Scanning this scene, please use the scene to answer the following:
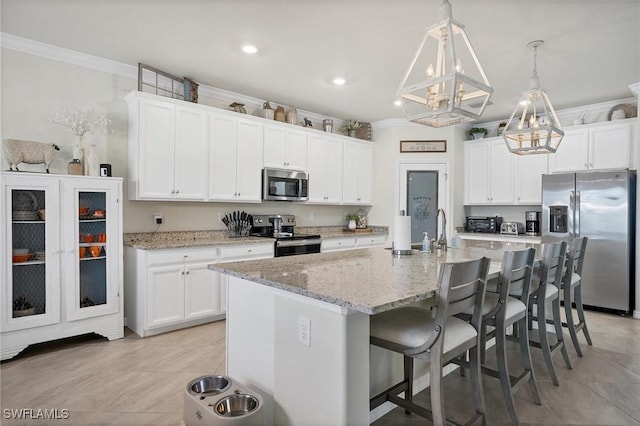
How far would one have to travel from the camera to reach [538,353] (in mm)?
3156

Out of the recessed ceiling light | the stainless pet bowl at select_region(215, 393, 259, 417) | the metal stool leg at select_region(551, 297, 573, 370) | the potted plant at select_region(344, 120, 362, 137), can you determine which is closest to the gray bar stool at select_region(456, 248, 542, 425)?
the metal stool leg at select_region(551, 297, 573, 370)

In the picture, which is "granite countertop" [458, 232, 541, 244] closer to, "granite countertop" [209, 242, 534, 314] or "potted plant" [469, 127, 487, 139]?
"potted plant" [469, 127, 487, 139]

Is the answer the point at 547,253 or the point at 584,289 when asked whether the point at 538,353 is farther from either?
the point at 584,289

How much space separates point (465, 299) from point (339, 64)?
2.75 meters

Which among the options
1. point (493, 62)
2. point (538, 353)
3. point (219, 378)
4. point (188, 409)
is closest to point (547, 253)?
point (538, 353)

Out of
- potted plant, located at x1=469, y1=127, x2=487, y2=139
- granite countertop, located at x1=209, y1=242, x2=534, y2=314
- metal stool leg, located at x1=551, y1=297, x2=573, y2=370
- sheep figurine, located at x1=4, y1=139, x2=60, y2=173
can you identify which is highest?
potted plant, located at x1=469, y1=127, x2=487, y2=139

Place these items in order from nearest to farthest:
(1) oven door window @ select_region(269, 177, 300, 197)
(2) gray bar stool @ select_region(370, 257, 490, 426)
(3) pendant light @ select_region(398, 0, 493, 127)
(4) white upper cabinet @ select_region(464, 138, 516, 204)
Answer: (2) gray bar stool @ select_region(370, 257, 490, 426)
(3) pendant light @ select_region(398, 0, 493, 127)
(1) oven door window @ select_region(269, 177, 300, 197)
(4) white upper cabinet @ select_region(464, 138, 516, 204)

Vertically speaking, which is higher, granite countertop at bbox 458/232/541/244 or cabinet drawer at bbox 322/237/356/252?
granite countertop at bbox 458/232/541/244

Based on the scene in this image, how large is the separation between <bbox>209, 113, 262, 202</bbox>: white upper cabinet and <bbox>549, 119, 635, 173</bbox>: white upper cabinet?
399 centimetres

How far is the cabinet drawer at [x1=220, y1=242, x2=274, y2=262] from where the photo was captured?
3926 millimetres

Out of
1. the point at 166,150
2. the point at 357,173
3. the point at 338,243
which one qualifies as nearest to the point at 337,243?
the point at 338,243

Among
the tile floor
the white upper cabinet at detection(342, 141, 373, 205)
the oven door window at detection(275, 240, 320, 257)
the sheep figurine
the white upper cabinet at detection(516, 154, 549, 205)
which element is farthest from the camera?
the white upper cabinet at detection(342, 141, 373, 205)

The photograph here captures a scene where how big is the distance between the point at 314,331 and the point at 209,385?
2.51ft

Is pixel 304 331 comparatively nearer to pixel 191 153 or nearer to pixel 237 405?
pixel 237 405
